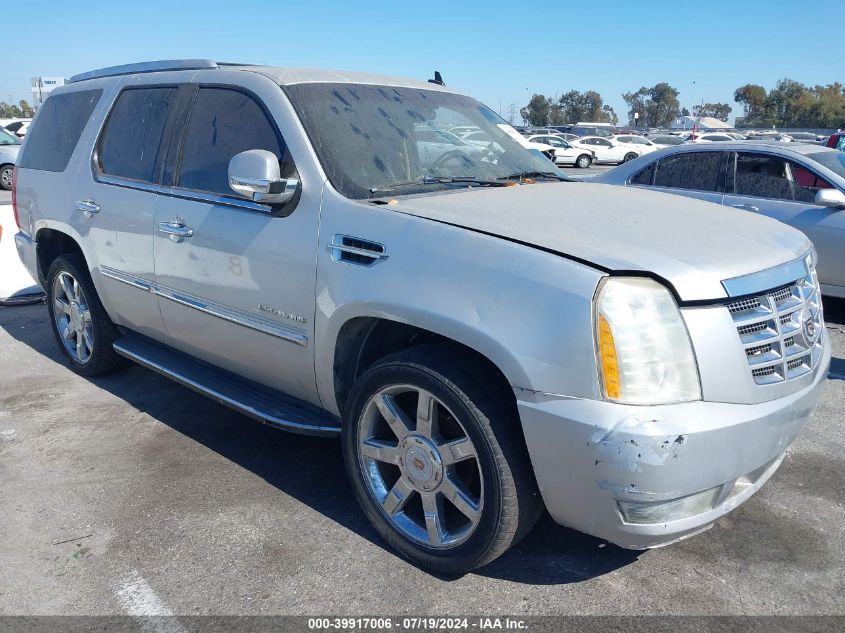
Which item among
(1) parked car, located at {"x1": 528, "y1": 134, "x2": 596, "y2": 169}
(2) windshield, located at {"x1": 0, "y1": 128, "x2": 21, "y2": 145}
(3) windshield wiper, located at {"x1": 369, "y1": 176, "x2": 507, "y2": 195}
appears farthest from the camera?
(1) parked car, located at {"x1": 528, "y1": 134, "x2": 596, "y2": 169}

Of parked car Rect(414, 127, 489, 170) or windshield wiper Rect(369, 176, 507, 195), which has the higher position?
parked car Rect(414, 127, 489, 170)

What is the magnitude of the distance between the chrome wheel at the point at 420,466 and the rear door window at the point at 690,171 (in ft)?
16.5

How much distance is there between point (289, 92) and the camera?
11.4ft

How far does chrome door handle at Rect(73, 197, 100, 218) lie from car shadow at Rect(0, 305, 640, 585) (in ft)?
3.94

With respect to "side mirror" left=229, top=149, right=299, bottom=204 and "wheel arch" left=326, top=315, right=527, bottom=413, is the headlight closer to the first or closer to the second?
"wheel arch" left=326, top=315, right=527, bottom=413

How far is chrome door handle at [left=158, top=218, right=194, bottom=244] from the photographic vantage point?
3680 millimetres

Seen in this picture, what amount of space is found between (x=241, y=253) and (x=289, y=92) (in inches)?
31.3

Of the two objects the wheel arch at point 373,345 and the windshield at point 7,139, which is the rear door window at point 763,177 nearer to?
the wheel arch at point 373,345

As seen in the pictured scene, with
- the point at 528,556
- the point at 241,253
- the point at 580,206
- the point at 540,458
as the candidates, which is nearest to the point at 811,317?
the point at 580,206

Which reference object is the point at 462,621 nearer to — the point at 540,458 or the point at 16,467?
the point at 540,458

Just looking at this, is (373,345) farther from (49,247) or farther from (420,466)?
(49,247)

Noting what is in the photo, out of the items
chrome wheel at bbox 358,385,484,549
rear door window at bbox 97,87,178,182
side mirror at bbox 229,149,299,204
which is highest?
rear door window at bbox 97,87,178,182

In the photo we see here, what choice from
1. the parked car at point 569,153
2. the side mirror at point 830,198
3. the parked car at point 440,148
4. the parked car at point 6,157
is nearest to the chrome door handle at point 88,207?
the parked car at point 440,148

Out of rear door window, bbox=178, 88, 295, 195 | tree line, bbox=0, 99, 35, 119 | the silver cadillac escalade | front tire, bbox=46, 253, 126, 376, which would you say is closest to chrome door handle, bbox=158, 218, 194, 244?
the silver cadillac escalade
